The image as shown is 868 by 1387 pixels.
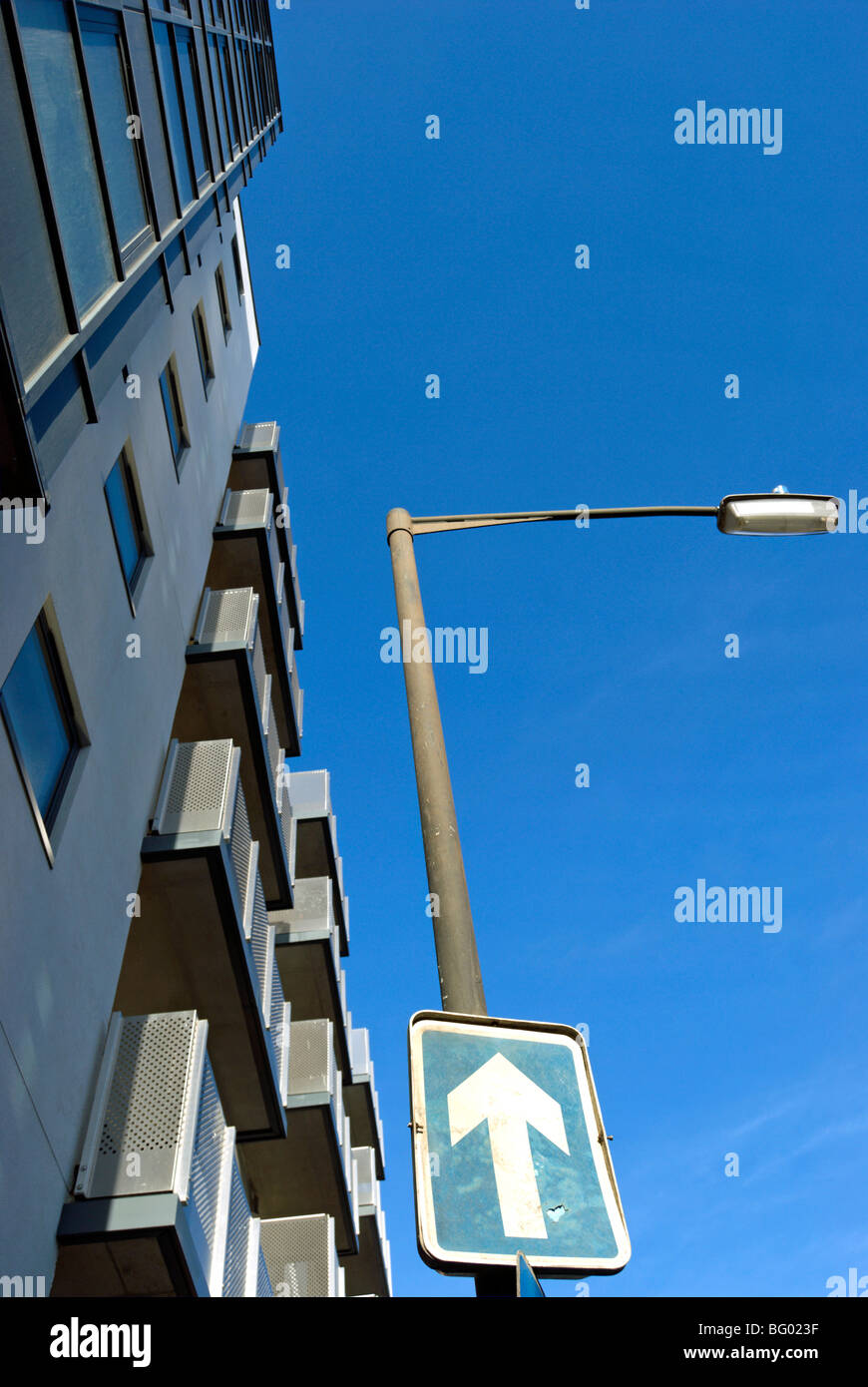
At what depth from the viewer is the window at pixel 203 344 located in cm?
1611

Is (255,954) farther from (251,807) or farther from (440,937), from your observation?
(440,937)

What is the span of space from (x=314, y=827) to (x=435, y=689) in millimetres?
19954

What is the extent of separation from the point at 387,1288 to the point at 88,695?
22.0 meters

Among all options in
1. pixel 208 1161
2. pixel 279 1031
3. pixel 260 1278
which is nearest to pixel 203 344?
pixel 279 1031

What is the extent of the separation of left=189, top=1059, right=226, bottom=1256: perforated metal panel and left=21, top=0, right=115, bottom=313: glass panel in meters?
7.82

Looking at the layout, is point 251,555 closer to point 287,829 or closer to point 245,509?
point 245,509

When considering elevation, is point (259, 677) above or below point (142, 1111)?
above

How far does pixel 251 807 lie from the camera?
16.8m

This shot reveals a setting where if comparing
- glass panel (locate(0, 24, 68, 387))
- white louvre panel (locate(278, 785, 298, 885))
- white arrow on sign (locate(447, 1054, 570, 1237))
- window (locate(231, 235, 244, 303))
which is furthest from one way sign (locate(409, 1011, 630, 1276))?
window (locate(231, 235, 244, 303))

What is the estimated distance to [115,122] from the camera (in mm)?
→ 10102

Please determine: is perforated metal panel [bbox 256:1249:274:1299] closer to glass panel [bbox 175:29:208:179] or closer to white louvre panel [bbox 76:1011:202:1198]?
white louvre panel [bbox 76:1011:202:1198]

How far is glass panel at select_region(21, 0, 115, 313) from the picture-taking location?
776cm
